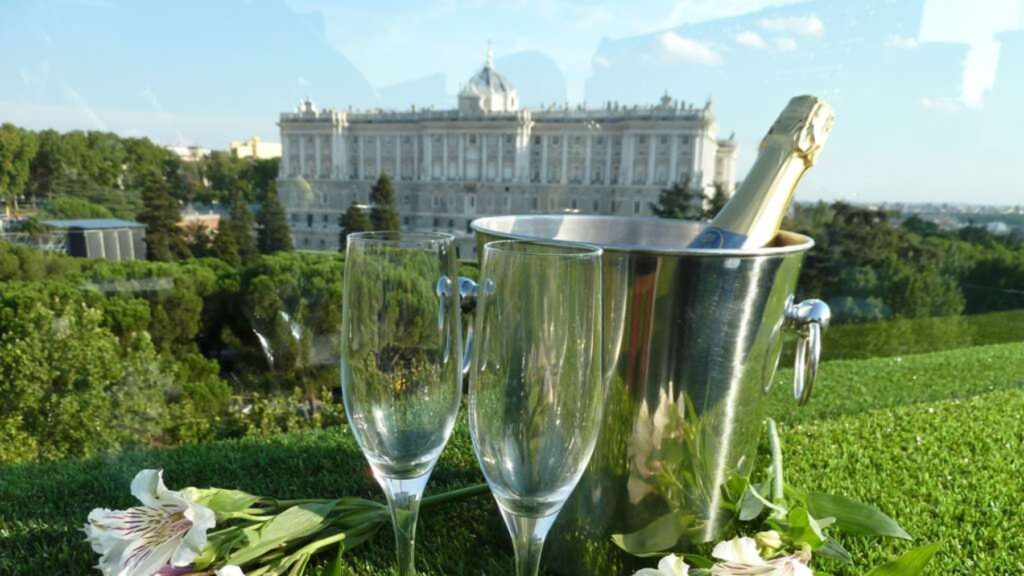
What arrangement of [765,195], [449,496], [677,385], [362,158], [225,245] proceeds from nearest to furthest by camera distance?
[677,385] → [449,496] → [765,195] → [225,245] → [362,158]

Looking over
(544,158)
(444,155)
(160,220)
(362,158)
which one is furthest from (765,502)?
(362,158)

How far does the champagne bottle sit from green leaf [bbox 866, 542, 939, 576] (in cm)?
51

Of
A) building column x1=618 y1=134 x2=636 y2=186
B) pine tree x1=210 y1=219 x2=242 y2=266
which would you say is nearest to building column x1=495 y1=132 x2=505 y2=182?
building column x1=618 y1=134 x2=636 y2=186

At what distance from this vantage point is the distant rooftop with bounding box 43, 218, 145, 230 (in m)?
6.76

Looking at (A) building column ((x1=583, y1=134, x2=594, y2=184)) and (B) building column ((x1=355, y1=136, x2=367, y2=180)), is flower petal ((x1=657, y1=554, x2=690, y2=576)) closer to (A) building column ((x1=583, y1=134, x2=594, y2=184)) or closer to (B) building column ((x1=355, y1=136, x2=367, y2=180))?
(A) building column ((x1=583, y1=134, x2=594, y2=184))

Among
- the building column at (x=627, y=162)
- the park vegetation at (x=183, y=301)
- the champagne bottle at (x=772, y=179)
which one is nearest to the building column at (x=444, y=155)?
the building column at (x=627, y=162)

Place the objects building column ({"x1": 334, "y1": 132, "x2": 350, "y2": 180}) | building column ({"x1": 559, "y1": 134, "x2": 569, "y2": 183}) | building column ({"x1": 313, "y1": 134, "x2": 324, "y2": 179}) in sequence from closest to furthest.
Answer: building column ({"x1": 559, "y1": 134, "x2": 569, "y2": 183}), building column ({"x1": 313, "y1": 134, "x2": 324, "y2": 179}), building column ({"x1": 334, "y1": 132, "x2": 350, "y2": 180})

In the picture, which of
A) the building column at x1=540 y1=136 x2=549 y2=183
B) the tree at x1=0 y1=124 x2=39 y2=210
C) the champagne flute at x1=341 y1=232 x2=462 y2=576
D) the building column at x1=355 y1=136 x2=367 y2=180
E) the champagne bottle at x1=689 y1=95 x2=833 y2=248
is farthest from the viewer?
the building column at x1=355 y1=136 x2=367 y2=180

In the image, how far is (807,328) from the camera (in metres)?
0.77

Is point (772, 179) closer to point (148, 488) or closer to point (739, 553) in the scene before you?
point (739, 553)

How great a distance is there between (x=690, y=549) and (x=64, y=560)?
80 centimetres

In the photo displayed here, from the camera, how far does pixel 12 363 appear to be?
3.99m

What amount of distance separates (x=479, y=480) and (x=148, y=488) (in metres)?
0.65

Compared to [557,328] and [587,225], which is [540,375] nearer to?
[557,328]
